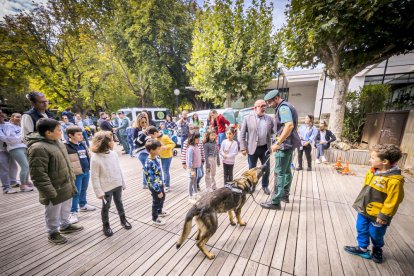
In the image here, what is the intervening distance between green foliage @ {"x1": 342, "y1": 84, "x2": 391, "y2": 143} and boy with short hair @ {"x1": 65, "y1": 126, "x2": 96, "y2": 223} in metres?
10.2

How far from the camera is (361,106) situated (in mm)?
7867

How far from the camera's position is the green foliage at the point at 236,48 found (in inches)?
440

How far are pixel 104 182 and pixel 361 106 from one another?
10.8 metres

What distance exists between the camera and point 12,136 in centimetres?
394

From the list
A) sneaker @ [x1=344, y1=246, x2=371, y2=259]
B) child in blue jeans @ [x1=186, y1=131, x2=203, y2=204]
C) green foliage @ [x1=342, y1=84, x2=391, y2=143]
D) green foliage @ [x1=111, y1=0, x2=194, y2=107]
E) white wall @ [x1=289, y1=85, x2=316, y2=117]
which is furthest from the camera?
white wall @ [x1=289, y1=85, x2=316, y2=117]

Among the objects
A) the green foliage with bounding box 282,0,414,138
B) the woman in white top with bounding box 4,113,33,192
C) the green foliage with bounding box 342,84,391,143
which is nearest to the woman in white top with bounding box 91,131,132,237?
the woman in white top with bounding box 4,113,33,192

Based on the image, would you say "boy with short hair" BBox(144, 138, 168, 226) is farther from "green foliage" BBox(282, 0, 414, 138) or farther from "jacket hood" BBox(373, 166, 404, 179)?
"green foliage" BBox(282, 0, 414, 138)

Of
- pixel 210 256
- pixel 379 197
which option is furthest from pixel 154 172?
pixel 379 197

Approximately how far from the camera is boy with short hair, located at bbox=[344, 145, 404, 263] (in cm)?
171

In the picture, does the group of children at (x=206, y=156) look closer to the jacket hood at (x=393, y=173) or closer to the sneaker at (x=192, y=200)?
the sneaker at (x=192, y=200)

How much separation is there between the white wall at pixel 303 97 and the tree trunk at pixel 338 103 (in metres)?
13.5

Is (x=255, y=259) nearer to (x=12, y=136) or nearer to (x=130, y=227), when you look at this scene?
(x=130, y=227)

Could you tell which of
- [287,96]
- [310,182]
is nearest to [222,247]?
[310,182]

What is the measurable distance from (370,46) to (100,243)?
9.35 m
